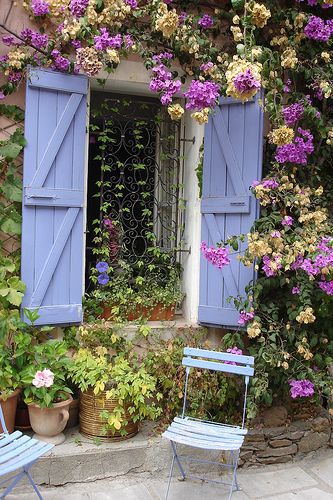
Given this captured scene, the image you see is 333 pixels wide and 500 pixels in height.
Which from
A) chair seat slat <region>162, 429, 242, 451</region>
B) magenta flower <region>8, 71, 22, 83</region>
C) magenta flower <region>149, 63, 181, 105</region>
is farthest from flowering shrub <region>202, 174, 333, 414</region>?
magenta flower <region>8, 71, 22, 83</region>

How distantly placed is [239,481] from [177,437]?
893mm

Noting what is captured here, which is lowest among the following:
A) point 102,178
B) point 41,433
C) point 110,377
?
point 41,433

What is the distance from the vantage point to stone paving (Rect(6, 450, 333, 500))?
344 cm

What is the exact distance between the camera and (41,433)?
3.64 metres

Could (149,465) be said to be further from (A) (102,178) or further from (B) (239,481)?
(A) (102,178)

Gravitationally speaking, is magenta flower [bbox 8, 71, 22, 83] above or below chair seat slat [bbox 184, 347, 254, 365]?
above

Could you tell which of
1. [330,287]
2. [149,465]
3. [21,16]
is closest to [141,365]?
[149,465]

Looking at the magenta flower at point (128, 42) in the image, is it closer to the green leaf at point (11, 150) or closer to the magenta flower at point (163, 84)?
the magenta flower at point (163, 84)

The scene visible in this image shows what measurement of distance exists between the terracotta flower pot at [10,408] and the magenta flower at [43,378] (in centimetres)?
21

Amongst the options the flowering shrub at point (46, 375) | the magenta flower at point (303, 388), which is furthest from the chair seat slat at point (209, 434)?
the flowering shrub at point (46, 375)

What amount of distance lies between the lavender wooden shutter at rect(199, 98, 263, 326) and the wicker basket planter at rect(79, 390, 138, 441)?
105 centimetres

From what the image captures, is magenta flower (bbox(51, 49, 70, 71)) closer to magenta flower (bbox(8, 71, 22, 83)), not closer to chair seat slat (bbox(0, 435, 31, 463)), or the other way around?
magenta flower (bbox(8, 71, 22, 83))

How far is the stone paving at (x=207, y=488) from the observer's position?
11.3 ft

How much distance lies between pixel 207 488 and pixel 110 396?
0.92m
